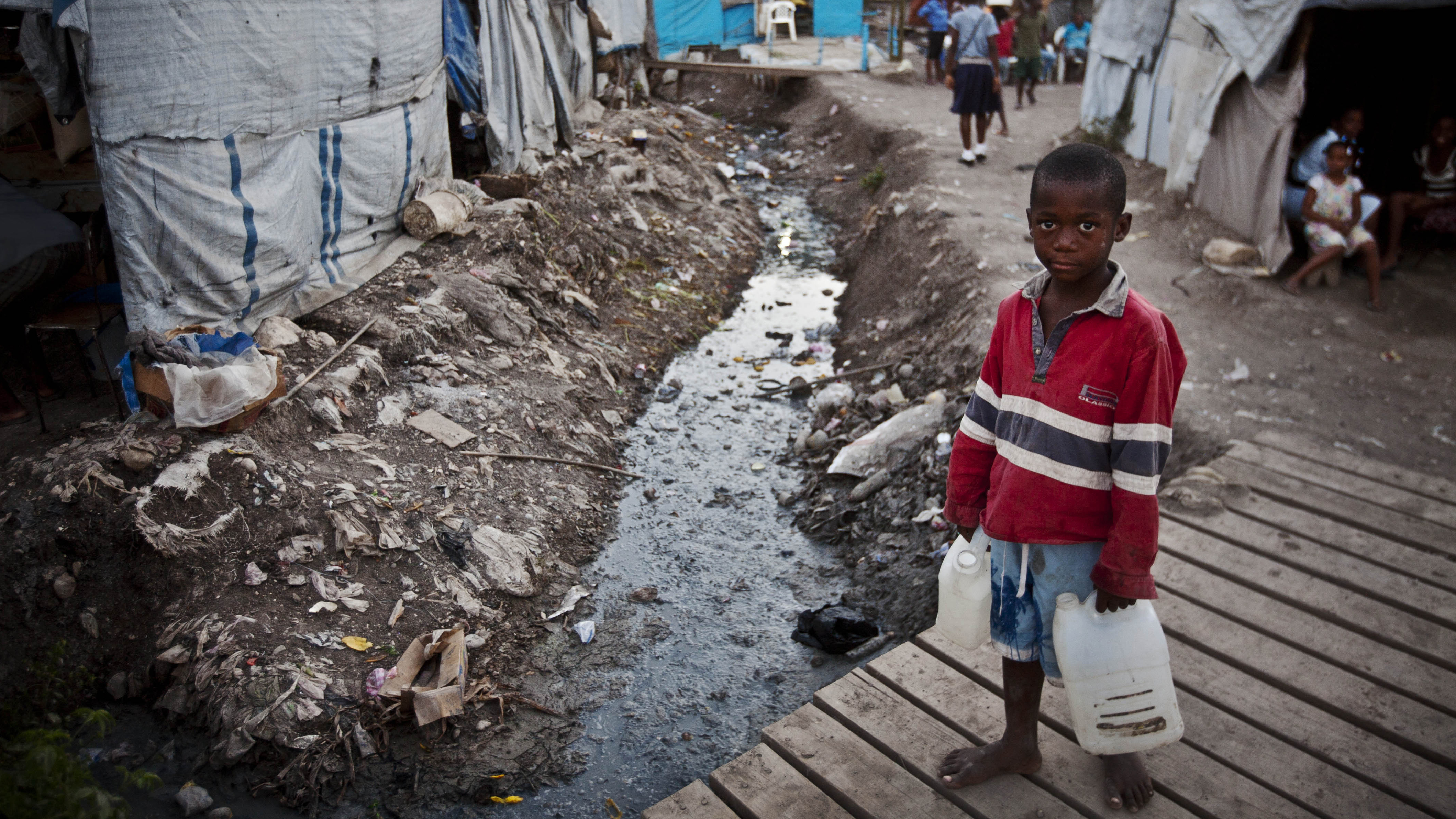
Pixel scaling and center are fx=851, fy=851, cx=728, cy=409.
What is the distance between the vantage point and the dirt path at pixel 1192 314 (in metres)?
4.27

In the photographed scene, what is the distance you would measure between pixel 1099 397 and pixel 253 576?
9.43 feet

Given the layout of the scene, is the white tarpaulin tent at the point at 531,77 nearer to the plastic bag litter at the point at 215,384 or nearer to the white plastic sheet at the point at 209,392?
the plastic bag litter at the point at 215,384

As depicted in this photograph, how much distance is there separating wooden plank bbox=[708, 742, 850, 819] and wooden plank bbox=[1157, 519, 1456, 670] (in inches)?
47.3

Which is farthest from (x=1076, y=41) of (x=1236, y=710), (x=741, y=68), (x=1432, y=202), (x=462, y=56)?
(x=1236, y=710)

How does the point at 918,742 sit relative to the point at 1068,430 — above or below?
below

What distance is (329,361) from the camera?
4.00 metres

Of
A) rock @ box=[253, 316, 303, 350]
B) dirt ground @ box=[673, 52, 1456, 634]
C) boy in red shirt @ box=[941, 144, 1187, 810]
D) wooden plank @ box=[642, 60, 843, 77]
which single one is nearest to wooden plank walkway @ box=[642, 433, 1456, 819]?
boy in red shirt @ box=[941, 144, 1187, 810]

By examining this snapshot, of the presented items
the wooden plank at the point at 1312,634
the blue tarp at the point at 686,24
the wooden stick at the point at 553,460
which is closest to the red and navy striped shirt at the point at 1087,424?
the wooden plank at the point at 1312,634

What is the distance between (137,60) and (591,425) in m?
2.57

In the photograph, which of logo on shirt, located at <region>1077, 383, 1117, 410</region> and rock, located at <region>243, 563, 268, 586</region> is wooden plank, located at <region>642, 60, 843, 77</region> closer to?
rock, located at <region>243, 563, 268, 586</region>

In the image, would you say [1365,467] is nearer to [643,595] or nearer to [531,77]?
[643,595]

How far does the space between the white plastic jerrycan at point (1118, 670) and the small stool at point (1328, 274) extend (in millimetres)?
5136

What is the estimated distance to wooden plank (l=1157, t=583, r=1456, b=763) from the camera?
6.90 ft

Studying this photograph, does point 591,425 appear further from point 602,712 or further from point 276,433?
point 602,712
